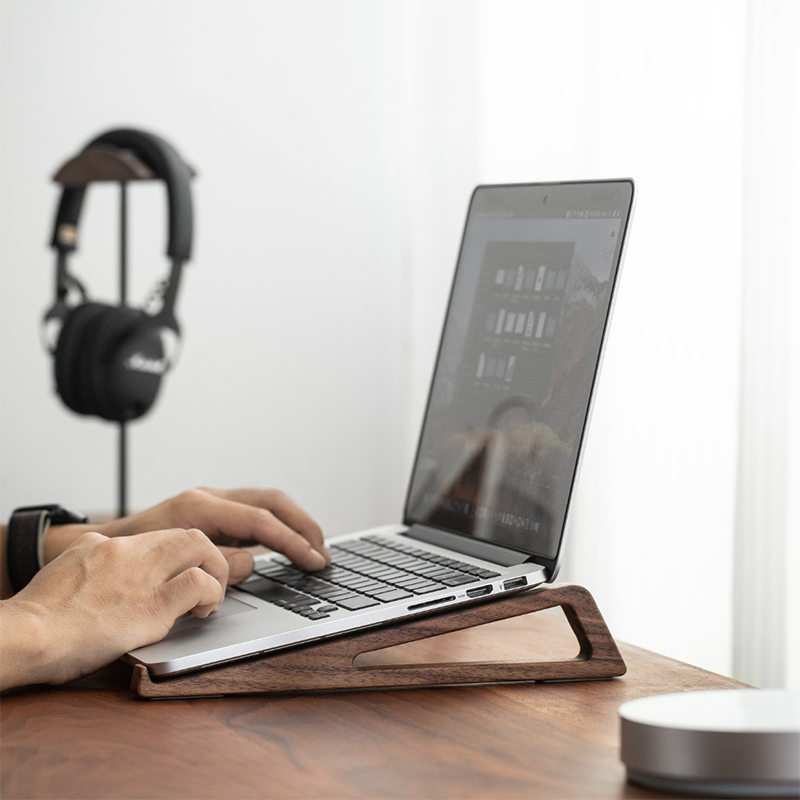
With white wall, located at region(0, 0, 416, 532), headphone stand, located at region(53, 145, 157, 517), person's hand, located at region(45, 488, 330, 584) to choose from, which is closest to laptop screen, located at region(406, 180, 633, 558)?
person's hand, located at region(45, 488, 330, 584)

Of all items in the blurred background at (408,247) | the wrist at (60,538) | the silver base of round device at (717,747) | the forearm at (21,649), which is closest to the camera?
the silver base of round device at (717,747)

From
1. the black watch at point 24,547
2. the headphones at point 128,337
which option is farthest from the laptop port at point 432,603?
the headphones at point 128,337

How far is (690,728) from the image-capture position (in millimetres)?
369

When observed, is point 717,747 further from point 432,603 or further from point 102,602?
point 102,602

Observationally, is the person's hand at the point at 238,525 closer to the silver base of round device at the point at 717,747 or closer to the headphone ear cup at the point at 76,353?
the silver base of round device at the point at 717,747

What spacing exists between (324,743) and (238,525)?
280 mm

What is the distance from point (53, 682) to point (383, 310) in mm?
2081

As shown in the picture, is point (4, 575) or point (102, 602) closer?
point (102, 602)

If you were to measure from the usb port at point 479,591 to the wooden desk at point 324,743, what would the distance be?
0.05 meters

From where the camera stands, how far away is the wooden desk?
0.40 metres

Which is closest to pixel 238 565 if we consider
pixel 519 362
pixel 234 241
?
pixel 519 362

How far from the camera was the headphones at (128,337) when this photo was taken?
129 centimetres

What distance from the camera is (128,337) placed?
1.31 meters

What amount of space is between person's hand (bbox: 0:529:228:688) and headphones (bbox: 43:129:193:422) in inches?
30.0
